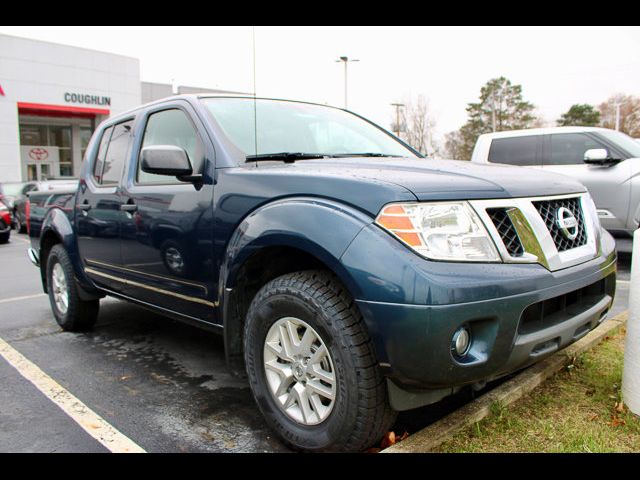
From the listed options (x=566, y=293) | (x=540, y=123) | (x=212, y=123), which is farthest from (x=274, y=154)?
(x=540, y=123)

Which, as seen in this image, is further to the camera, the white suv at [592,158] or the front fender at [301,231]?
the white suv at [592,158]

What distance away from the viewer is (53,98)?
92.3 feet

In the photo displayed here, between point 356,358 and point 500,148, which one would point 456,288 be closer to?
point 356,358

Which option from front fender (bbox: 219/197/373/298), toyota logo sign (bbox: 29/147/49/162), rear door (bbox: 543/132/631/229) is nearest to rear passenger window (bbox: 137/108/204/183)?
front fender (bbox: 219/197/373/298)

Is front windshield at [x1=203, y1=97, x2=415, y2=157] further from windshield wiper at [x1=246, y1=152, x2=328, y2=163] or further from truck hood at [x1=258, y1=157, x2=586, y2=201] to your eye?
truck hood at [x1=258, y1=157, x2=586, y2=201]

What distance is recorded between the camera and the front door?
2.95 metres

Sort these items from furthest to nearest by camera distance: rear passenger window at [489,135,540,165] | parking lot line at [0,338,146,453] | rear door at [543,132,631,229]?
rear passenger window at [489,135,540,165] → rear door at [543,132,631,229] → parking lot line at [0,338,146,453]

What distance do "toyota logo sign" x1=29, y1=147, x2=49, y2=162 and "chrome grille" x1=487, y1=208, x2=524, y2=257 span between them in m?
35.5

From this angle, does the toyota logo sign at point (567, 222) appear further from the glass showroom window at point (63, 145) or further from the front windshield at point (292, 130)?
the glass showroom window at point (63, 145)

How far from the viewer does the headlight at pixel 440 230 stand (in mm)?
2076

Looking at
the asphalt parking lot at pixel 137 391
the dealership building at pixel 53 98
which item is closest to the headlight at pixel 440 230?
the asphalt parking lot at pixel 137 391

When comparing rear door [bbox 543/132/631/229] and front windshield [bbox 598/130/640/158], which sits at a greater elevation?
front windshield [bbox 598/130/640/158]

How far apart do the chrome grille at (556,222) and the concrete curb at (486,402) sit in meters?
0.80
